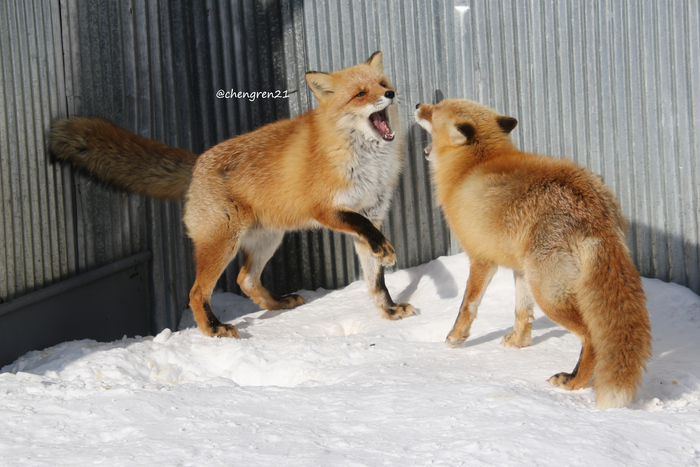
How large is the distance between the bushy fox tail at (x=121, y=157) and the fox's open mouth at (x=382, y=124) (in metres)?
1.37

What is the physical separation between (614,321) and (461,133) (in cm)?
141

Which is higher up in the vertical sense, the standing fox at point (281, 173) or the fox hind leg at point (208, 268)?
the standing fox at point (281, 173)

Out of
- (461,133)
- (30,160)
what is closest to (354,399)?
(461,133)

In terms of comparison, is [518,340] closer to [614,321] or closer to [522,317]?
[522,317]

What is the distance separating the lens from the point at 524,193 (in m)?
3.21

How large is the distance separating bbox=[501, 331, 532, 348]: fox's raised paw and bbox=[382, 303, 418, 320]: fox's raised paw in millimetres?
907

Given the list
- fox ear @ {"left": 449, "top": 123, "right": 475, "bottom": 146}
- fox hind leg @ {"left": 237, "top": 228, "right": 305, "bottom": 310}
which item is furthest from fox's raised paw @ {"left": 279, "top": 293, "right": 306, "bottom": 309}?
fox ear @ {"left": 449, "top": 123, "right": 475, "bottom": 146}

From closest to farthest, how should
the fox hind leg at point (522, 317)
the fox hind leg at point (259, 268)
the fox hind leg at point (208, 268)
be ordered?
the fox hind leg at point (522, 317)
the fox hind leg at point (208, 268)
the fox hind leg at point (259, 268)

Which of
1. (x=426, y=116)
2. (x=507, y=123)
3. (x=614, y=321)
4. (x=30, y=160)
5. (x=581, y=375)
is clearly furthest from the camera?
(x=426, y=116)

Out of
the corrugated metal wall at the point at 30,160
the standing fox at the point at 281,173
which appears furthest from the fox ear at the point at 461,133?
the corrugated metal wall at the point at 30,160

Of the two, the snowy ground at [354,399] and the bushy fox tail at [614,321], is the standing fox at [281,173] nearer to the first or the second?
the snowy ground at [354,399]

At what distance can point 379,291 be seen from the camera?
4520mm

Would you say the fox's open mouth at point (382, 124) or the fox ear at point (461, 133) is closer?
the fox ear at point (461, 133)

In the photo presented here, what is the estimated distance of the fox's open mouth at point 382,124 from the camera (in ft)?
14.2
